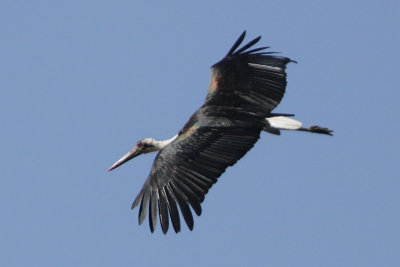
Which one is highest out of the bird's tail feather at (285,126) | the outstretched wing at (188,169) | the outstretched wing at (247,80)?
the outstretched wing at (247,80)

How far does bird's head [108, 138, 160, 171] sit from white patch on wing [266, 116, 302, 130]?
7.93 ft

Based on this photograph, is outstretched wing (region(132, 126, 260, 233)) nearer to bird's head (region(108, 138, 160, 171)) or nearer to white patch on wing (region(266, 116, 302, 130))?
white patch on wing (region(266, 116, 302, 130))

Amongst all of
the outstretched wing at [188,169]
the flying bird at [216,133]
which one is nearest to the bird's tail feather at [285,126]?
the flying bird at [216,133]

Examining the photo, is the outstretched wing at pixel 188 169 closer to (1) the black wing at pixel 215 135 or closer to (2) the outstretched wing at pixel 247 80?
(1) the black wing at pixel 215 135

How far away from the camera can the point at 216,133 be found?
1947 cm

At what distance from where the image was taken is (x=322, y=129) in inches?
850

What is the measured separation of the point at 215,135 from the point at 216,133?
5 cm

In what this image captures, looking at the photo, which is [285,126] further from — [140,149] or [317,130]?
[140,149]

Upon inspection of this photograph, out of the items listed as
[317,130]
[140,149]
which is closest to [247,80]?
[317,130]

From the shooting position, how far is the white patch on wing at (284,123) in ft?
67.9

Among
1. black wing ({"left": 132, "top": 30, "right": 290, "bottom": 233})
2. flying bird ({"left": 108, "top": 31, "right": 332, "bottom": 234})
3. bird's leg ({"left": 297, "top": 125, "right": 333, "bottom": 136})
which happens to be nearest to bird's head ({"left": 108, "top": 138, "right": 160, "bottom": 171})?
flying bird ({"left": 108, "top": 31, "right": 332, "bottom": 234})

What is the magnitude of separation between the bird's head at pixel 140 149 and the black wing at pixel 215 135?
67.6 inches

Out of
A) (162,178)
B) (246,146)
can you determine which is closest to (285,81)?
(246,146)

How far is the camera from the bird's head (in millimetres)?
21469
